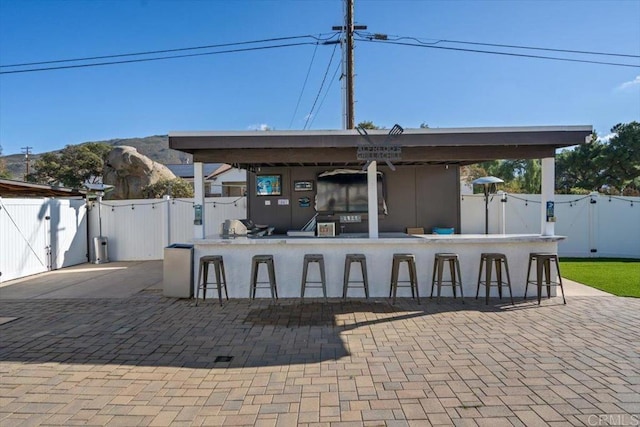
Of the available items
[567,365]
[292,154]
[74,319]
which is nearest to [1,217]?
[74,319]

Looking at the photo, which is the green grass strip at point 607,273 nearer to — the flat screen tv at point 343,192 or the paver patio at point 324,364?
the paver patio at point 324,364

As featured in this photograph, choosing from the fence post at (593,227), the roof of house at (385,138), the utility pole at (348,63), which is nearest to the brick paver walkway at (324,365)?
the roof of house at (385,138)

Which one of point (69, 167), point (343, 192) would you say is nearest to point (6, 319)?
point (343, 192)

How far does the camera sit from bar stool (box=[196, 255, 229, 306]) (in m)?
5.55

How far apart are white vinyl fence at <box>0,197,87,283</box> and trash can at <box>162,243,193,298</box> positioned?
15.1 feet

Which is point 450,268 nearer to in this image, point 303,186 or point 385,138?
point 385,138

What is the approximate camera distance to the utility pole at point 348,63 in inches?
379

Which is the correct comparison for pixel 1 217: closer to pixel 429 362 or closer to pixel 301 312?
pixel 301 312

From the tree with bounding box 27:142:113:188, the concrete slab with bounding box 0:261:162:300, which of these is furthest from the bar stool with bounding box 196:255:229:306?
the tree with bounding box 27:142:113:188

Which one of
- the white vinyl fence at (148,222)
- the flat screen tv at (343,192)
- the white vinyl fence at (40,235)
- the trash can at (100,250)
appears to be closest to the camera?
the white vinyl fence at (40,235)

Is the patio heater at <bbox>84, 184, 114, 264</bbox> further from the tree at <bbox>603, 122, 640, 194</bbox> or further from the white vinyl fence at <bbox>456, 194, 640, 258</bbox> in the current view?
the tree at <bbox>603, 122, 640, 194</bbox>

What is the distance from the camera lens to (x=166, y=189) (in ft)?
68.9

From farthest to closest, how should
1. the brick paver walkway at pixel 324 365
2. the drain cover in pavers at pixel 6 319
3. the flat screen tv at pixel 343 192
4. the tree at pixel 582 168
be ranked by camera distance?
1. the tree at pixel 582 168
2. the flat screen tv at pixel 343 192
3. the drain cover in pavers at pixel 6 319
4. the brick paver walkway at pixel 324 365

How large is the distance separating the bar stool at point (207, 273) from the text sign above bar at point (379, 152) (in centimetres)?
277
